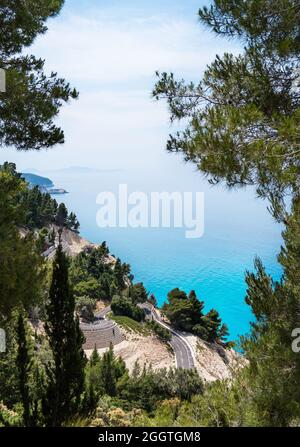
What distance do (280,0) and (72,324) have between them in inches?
318

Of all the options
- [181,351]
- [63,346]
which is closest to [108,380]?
[63,346]

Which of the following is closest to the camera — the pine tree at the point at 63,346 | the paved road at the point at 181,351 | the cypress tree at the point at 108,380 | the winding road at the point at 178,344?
the pine tree at the point at 63,346

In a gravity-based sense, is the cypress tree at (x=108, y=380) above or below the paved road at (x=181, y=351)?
above

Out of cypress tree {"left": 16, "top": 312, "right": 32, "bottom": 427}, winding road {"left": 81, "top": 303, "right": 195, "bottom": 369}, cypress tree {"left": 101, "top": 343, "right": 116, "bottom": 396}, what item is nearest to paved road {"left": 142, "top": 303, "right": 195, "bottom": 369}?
winding road {"left": 81, "top": 303, "right": 195, "bottom": 369}

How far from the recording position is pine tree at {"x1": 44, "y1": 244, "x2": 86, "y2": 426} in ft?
29.6

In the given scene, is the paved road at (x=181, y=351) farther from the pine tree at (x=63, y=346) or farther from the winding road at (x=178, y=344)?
the pine tree at (x=63, y=346)

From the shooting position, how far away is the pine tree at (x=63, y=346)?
9016 mm

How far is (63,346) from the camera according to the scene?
9328 millimetres

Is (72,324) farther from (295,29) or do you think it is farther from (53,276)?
(295,29)

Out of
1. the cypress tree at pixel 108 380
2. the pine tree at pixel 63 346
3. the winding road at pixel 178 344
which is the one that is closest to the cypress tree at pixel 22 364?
the pine tree at pixel 63 346

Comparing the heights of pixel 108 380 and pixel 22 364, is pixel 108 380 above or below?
below

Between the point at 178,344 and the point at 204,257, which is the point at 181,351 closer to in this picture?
the point at 178,344
